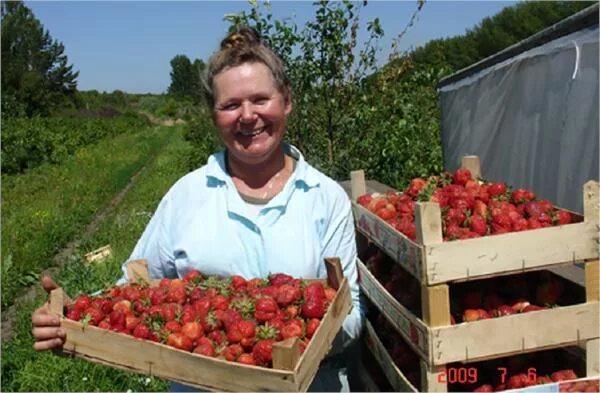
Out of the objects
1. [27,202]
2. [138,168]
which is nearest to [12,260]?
[27,202]

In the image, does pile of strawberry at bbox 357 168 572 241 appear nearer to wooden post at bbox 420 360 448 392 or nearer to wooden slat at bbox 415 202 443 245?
wooden slat at bbox 415 202 443 245

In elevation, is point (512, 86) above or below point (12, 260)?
above

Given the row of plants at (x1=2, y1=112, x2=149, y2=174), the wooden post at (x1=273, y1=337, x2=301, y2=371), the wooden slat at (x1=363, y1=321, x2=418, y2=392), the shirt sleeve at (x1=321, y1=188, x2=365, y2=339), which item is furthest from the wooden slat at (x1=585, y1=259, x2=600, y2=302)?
the row of plants at (x1=2, y1=112, x2=149, y2=174)

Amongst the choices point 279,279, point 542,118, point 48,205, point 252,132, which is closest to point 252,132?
point 252,132

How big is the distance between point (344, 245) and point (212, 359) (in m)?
0.72

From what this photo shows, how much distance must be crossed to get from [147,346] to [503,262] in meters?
1.20

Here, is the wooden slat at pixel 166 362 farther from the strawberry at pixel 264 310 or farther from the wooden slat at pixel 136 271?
the wooden slat at pixel 136 271

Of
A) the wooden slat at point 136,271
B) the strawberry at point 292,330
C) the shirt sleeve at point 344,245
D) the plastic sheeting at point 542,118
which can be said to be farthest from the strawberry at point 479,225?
the plastic sheeting at point 542,118

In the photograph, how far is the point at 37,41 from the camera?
224 ft

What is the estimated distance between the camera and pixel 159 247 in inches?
101

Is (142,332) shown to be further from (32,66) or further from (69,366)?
(32,66)

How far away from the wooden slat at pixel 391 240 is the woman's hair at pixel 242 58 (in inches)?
26.5

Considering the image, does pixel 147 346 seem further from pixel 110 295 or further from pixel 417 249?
pixel 417 249

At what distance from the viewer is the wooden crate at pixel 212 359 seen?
75.0 inches
